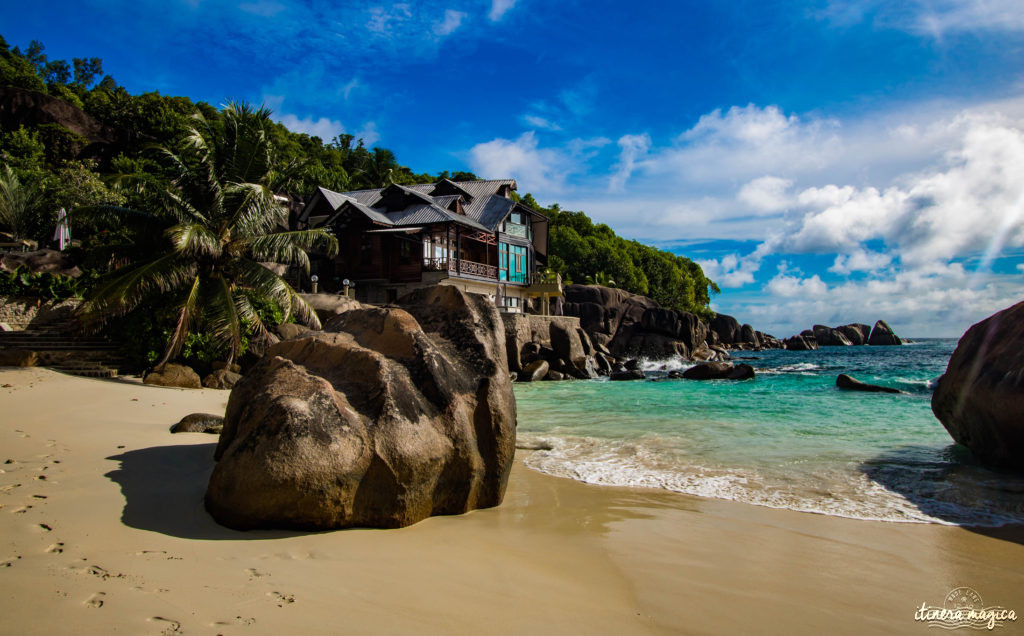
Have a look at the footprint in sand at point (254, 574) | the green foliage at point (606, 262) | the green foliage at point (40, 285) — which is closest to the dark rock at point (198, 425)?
the footprint in sand at point (254, 574)

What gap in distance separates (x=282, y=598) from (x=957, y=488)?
23.8 ft

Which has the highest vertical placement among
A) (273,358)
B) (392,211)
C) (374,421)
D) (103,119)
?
(103,119)

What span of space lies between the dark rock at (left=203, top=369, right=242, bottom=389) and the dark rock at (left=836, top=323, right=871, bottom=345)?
93.7 m

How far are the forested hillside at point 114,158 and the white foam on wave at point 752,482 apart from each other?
13.5m

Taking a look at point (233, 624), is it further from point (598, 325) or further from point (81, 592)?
point (598, 325)

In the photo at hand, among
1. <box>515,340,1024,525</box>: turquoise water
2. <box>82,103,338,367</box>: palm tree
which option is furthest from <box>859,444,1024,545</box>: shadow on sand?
<box>82,103,338,367</box>: palm tree

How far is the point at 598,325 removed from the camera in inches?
1660

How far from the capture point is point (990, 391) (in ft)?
22.9

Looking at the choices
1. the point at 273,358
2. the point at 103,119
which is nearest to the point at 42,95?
the point at 103,119

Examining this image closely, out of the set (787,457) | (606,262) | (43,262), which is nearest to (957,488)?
(787,457)

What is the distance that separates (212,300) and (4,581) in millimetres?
14058

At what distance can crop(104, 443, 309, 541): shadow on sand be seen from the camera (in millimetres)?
3627

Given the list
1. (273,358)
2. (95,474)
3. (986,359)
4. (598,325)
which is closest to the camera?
(95,474)

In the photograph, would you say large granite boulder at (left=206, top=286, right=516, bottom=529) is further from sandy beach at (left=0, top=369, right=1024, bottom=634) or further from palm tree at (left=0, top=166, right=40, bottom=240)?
palm tree at (left=0, top=166, right=40, bottom=240)
